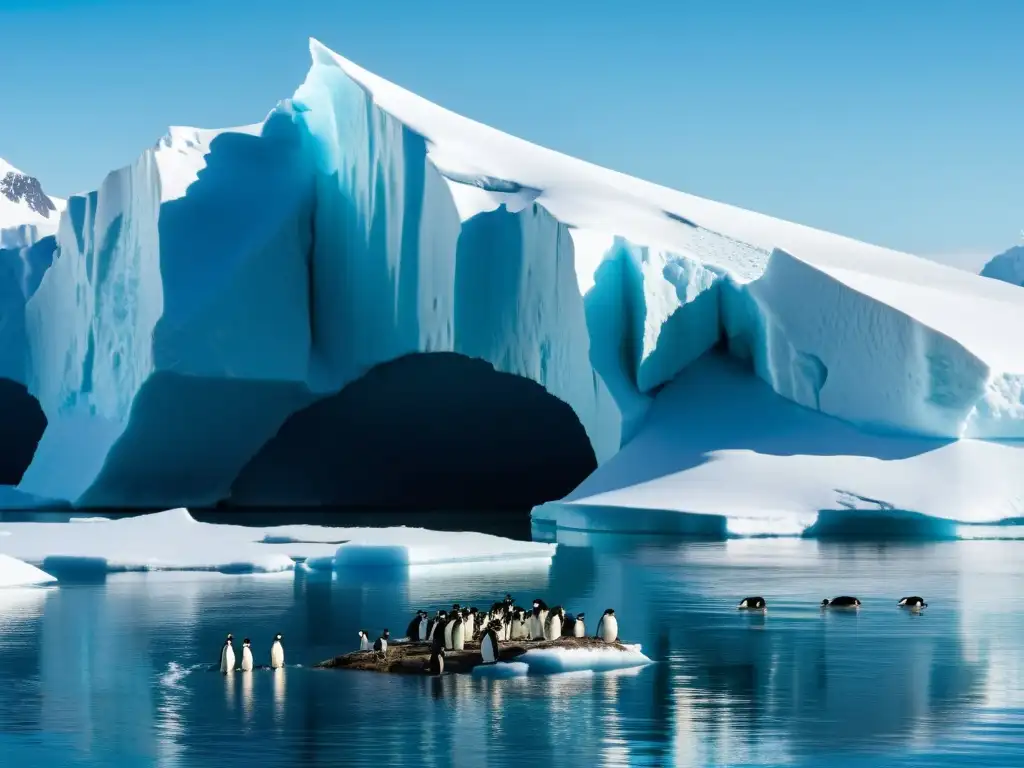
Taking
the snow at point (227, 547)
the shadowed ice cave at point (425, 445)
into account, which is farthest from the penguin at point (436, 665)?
the shadowed ice cave at point (425, 445)

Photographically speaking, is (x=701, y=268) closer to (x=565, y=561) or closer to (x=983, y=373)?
(x=983, y=373)

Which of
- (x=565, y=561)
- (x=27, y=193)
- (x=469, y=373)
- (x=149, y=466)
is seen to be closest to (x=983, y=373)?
(x=565, y=561)

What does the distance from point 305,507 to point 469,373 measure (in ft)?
14.4

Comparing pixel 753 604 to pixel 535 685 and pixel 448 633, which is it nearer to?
pixel 448 633

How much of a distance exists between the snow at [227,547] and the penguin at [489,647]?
23.4 ft

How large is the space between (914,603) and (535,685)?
4.87m

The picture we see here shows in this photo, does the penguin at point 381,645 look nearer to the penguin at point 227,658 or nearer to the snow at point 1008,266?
the penguin at point 227,658

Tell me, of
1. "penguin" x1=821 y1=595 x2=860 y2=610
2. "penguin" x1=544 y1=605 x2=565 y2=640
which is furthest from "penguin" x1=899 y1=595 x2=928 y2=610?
"penguin" x1=544 y1=605 x2=565 y2=640

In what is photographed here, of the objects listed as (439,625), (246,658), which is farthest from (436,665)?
(246,658)

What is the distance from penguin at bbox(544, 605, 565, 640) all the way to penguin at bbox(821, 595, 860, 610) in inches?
124

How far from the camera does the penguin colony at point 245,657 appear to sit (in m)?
10.4

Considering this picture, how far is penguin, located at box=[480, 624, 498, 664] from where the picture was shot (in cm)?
1051

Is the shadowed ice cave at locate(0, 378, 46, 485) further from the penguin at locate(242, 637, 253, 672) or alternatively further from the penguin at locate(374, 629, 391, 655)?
the penguin at locate(242, 637, 253, 672)

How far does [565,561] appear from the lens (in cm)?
1872
